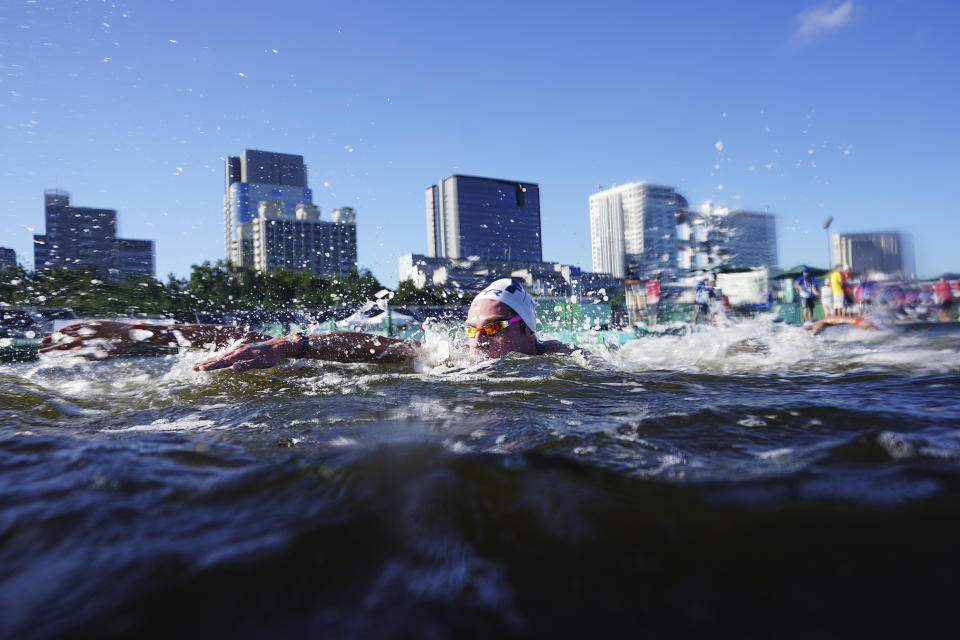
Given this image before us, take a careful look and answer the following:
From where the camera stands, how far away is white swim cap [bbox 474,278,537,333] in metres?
5.12

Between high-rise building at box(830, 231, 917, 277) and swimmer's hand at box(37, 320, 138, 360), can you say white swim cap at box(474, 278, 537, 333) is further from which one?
high-rise building at box(830, 231, 917, 277)

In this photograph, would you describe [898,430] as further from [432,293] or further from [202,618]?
[432,293]

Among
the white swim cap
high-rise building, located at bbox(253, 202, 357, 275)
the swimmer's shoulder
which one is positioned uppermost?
high-rise building, located at bbox(253, 202, 357, 275)

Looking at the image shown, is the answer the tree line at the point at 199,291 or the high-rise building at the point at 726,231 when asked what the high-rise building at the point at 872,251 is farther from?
the tree line at the point at 199,291

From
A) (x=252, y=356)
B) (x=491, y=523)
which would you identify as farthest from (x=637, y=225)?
(x=491, y=523)

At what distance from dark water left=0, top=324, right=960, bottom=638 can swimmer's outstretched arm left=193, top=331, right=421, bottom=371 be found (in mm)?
1208

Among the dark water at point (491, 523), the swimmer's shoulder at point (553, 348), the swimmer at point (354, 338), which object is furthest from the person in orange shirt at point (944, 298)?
the dark water at point (491, 523)

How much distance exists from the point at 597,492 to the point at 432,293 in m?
46.3

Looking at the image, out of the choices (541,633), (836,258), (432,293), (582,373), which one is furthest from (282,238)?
(541,633)

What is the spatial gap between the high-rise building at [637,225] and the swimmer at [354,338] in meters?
10.2

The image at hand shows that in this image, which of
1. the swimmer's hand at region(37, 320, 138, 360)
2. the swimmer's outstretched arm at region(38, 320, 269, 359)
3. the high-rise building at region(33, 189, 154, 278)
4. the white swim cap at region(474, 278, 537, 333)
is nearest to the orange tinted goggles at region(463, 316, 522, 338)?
the white swim cap at region(474, 278, 537, 333)

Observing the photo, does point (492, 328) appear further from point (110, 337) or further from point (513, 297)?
point (110, 337)

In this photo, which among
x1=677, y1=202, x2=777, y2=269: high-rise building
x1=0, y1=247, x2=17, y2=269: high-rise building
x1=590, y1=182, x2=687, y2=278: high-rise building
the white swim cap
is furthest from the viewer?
x1=590, y1=182, x2=687, y2=278: high-rise building

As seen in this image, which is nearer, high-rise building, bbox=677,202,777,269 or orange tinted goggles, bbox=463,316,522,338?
orange tinted goggles, bbox=463,316,522,338
